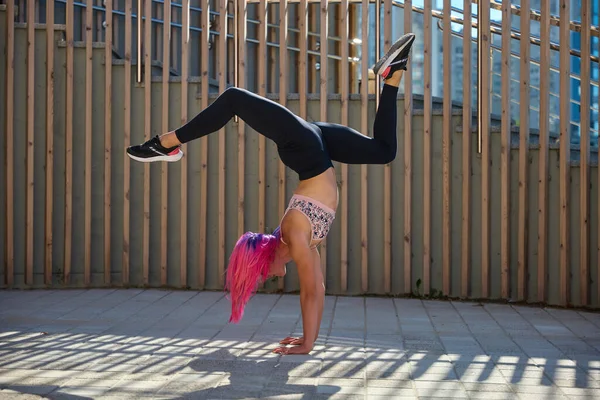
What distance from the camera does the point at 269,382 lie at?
3152mm

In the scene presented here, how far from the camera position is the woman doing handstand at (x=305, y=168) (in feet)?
12.0

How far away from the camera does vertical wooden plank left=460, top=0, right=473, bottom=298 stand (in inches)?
227

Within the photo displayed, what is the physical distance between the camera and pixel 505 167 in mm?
5723

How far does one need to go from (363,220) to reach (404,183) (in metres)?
0.41

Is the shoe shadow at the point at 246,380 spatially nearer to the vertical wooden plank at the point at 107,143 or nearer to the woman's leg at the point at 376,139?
the woman's leg at the point at 376,139

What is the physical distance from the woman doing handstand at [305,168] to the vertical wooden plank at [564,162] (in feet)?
7.08

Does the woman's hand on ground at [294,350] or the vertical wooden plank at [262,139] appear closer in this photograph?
the woman's hand on ground at [294,350]

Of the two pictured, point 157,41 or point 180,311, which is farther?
point 157,41

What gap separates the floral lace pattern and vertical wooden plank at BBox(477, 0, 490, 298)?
223 centimetres

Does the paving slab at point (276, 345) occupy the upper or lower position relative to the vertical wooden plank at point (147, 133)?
lower

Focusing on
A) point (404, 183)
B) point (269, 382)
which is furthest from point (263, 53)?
point (269, 382)

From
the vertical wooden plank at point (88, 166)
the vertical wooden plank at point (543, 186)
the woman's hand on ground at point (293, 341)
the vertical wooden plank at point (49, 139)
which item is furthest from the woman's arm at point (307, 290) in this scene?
the vertical wooden plank at point (49, 139)

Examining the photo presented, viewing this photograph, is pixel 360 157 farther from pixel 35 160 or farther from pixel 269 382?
pixel 35 160

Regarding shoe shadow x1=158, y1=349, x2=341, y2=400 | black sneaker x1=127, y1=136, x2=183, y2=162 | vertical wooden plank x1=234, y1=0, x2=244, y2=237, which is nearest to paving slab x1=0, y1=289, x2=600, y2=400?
shoe shadow x1=158, y1=349, x2=341, y2=400
